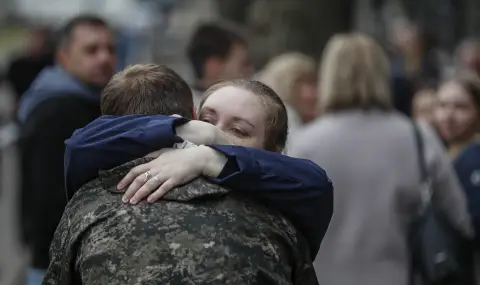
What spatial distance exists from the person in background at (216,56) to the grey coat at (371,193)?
30.4 inches

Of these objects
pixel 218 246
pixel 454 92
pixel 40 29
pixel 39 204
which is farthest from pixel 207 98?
pixel 40 29

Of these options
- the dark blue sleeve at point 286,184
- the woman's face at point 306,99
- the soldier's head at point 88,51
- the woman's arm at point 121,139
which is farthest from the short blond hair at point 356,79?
the woman's arm at point 121,139

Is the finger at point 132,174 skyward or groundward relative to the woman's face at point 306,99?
skyward

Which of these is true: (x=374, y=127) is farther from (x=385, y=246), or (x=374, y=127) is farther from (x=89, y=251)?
(x=89, y=251)

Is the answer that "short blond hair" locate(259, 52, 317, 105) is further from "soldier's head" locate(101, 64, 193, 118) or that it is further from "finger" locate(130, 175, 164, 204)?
"finger" locate(130, 175, 164, 204)

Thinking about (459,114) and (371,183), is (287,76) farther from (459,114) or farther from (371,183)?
(371,183)

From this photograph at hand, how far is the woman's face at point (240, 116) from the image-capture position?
11.2 ft

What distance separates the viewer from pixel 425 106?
9.66 m

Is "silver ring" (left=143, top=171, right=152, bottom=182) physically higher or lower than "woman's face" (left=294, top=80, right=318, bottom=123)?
higher

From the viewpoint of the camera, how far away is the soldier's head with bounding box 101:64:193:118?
10.8 feet

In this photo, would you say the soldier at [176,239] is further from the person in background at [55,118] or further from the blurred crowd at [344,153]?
the person in background at [55,118]

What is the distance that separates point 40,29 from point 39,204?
12.3m

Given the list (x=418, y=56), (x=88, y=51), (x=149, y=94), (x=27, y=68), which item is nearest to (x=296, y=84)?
(x=88, y=51)

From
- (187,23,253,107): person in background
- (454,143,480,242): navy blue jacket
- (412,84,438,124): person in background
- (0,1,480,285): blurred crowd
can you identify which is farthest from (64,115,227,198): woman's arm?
(412,84,438,124): person in background
